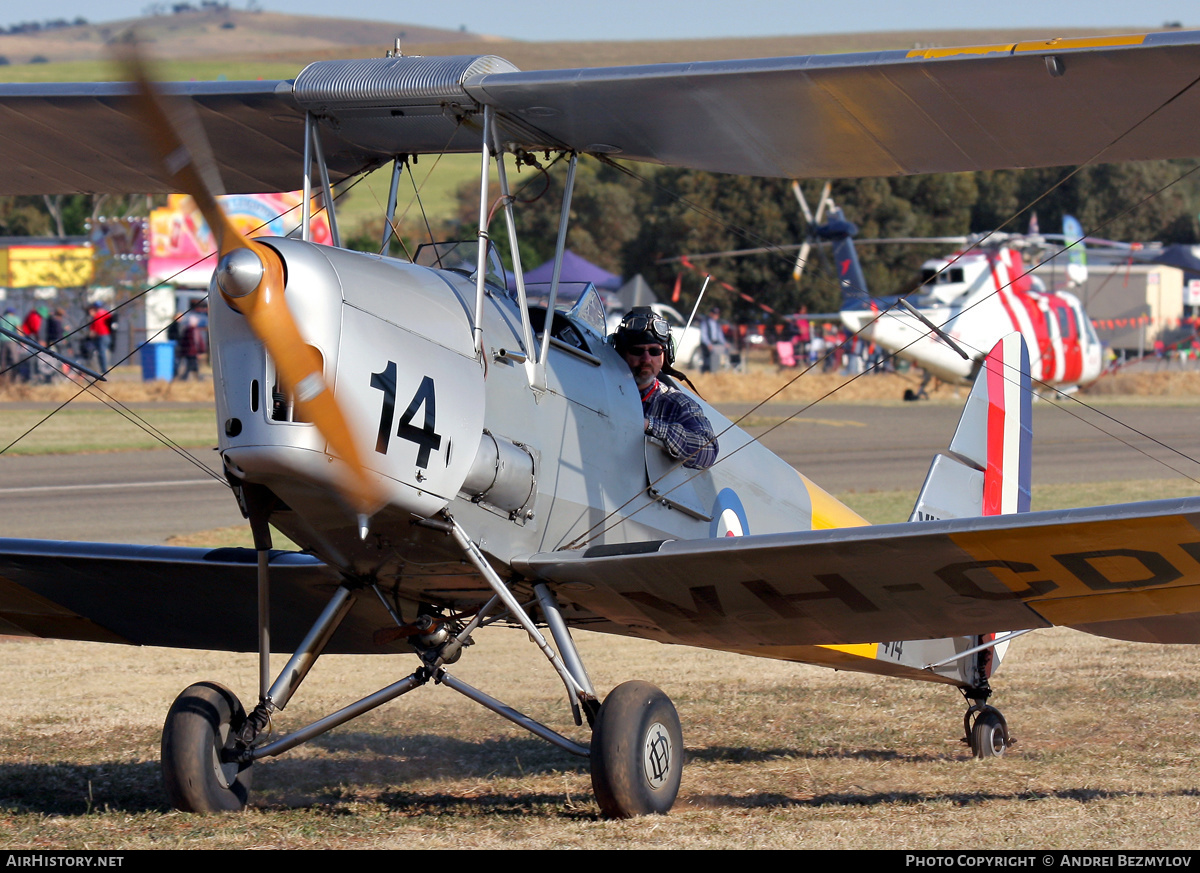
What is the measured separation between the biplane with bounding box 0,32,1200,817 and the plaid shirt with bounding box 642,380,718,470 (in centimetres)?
10

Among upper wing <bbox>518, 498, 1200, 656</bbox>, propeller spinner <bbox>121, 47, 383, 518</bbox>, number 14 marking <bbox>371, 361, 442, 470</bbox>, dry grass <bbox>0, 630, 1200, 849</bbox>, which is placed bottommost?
dry grass <bbox>0, 630, 1200, 849</bbox>

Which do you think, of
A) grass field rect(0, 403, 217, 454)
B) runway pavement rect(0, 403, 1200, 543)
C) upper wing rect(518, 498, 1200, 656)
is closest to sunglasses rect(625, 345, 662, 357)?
upper wing rect(518, 498, 1200, 656)

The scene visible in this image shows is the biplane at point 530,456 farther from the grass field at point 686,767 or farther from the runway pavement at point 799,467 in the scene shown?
the runway pavement at point 799,467

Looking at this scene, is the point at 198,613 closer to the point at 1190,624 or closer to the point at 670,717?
the point at 670,717

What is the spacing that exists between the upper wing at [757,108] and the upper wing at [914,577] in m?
1.89

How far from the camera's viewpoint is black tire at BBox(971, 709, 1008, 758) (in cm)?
717

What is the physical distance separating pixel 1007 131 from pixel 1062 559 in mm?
2169

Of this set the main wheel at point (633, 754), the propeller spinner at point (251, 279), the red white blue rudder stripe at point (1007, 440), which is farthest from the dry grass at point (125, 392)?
the propeller spinner at point (251, 279)

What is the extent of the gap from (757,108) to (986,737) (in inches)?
136

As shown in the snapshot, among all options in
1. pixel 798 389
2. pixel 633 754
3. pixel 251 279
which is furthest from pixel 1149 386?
pixel 251 279

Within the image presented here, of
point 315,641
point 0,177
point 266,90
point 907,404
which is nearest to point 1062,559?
point 315,641

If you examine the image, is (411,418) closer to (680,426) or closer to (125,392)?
(680,426)

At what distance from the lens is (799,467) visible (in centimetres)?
2194

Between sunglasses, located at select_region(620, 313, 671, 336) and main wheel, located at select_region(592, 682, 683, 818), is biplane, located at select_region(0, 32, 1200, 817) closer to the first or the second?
main wheel, located at select_region(592, 682, 683, 818)
